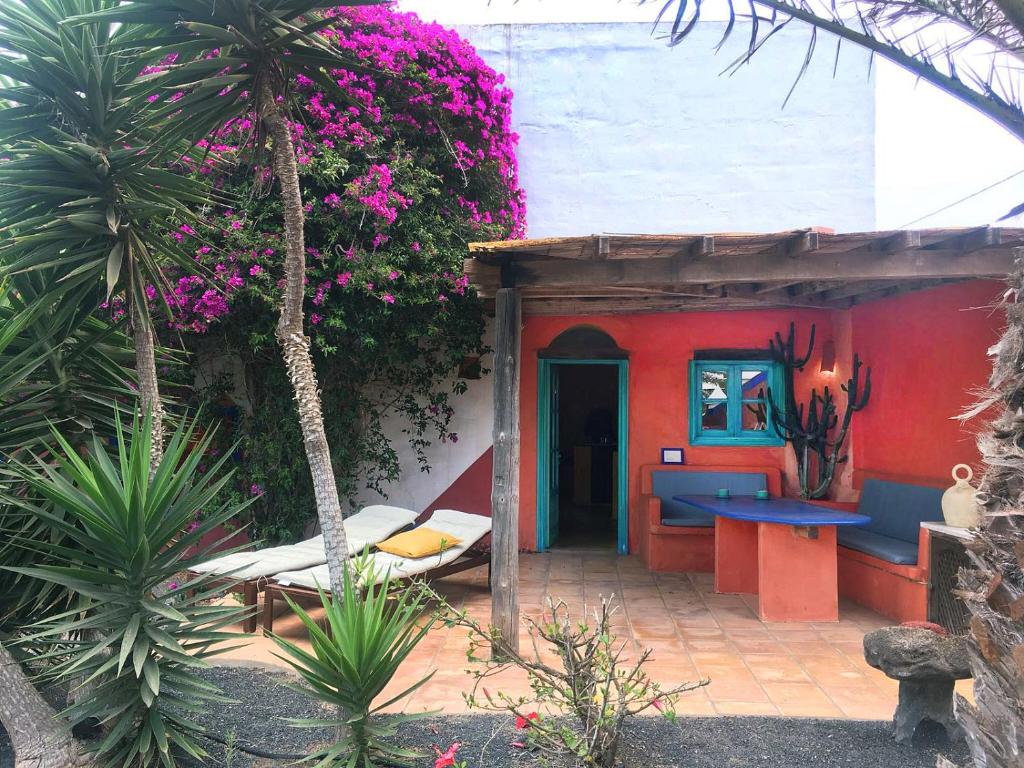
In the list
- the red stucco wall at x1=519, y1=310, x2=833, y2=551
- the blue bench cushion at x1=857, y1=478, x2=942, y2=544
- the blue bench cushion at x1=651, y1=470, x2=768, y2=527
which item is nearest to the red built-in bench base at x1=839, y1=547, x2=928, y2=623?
the blue bench cushion at x1=857, y1=478, x2=942, y2=544

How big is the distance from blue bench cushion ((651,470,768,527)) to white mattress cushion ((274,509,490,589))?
6.63 ft

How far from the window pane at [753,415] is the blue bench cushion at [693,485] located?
566 mm

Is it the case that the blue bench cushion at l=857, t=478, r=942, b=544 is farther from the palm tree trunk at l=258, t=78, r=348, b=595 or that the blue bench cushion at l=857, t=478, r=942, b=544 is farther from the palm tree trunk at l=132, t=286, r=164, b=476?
the palm tree trunk at l=132, t=286, r=164, b=476

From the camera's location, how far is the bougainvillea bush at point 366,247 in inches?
239

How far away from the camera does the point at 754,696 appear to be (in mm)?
3805

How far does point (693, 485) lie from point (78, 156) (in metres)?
5.90

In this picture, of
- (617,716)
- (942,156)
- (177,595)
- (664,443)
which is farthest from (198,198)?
(942,156)

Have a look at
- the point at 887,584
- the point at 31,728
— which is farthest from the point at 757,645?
the point at 31,728

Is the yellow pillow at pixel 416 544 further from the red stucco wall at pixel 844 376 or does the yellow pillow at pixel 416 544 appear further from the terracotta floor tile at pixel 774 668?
the terracotta floor tile at pixel 774 668

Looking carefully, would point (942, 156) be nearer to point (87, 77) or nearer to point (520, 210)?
point (520, 210)

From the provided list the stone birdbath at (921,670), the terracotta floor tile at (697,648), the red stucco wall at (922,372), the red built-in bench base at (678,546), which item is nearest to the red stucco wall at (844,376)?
the red stucco wall at (922,372)

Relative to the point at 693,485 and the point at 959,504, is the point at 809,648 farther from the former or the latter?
the point at 693,485

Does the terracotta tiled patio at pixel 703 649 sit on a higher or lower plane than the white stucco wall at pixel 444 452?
lower

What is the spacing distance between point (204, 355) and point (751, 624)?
18.7ft
